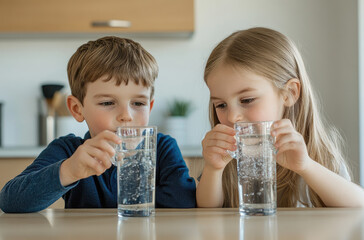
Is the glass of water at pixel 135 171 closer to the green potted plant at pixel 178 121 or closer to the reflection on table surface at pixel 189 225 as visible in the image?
the reflection on table surface at pixel 189 225

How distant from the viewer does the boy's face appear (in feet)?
3.97

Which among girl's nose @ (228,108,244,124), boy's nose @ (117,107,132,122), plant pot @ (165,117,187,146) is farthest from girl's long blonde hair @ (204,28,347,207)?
plant pot @ (165,117,187,146)

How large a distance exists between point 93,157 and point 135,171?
0.10 m

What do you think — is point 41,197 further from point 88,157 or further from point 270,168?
point 270,168

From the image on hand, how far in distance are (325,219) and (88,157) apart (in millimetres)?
421

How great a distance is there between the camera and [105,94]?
1.22 metres

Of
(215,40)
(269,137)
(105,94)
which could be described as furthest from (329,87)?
(269,137)

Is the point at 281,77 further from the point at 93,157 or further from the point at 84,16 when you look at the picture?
the point at 84,16

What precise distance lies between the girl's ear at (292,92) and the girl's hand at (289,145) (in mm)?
345

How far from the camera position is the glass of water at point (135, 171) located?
0.85 m

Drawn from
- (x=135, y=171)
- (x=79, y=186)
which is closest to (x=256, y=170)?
(x=135, y=171)

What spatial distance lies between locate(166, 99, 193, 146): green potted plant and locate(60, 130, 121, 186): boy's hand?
87.9 inches

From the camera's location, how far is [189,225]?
0.77 meters

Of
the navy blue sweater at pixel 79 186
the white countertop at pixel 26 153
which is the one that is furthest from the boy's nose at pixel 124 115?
the white countertop at pixel 26 153
